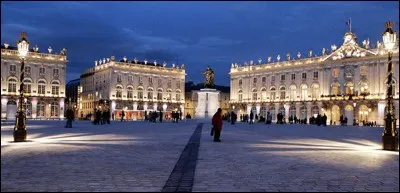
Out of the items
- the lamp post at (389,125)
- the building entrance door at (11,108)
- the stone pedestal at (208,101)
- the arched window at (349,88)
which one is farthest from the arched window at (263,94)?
the lamp post at (389,125)

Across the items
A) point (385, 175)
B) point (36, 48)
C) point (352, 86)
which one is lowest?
point (385, 175)

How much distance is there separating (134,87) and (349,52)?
4107 cm

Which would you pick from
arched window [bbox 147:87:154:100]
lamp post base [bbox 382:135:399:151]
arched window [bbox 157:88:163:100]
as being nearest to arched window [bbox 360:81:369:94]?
arched window [bbox 157:88:163:100]

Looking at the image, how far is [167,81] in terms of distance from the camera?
95.5 meters

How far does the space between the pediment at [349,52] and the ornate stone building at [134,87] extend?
34.7 m

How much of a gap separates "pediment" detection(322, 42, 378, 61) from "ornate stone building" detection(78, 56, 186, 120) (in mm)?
34666

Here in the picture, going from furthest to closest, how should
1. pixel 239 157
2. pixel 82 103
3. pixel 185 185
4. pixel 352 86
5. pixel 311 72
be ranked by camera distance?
pixel 82 103, pixel 311 72, pixel 352 86, pixel 239 157, pixel 185 185

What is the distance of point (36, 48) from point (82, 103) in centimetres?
2693

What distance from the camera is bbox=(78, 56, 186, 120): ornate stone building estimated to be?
8762 centimetres

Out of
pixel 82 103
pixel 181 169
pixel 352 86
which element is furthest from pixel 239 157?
pixel 82 103

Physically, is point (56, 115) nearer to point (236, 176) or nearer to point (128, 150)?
point (128, 150)

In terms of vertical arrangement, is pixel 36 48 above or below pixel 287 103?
above

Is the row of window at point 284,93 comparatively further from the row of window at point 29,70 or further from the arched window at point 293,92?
the row of window at point 29,70

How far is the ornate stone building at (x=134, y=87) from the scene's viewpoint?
87.6 meters
